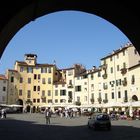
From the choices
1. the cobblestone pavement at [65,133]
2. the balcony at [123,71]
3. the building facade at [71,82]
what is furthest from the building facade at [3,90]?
the cobblestone pavement at [65,133]

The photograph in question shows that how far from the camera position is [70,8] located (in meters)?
7.00

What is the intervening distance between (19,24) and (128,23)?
85.5 inches

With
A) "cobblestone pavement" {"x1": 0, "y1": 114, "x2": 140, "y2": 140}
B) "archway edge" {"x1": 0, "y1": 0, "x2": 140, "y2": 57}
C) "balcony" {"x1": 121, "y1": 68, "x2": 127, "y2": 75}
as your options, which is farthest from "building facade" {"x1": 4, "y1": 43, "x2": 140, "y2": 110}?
"archway edge" {"x1": 0, "y1": 0, "x2": 140, "y2": 57}

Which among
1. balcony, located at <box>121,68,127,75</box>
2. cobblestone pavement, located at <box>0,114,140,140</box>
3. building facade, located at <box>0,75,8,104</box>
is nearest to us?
cobblestone pavement, located at <box>0,114,140,140</box>

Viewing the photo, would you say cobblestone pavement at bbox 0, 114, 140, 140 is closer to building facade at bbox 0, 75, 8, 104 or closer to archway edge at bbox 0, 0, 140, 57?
archway edge at bbox 0, 0, 140, 57

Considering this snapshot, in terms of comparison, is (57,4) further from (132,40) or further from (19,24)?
(132,40)

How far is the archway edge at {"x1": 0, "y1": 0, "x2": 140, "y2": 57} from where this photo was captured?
5.79 m

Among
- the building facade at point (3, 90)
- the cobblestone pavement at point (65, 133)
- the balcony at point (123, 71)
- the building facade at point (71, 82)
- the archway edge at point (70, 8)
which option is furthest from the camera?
the building facade at point (3, 90)

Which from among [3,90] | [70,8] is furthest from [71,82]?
[70,8]

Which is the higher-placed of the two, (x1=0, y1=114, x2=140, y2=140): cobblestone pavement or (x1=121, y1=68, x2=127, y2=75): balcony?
(x1=121, y1=68, x2=127, y2=75): balcony

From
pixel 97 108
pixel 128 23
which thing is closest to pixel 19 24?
pixel 128 23

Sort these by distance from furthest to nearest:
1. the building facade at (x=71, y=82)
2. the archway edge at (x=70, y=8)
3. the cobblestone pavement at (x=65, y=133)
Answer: the building facade at (x=71, y=82)
the cobblestone pavement at (x=65, y=133)
the archway edge at (x=70, y=8)

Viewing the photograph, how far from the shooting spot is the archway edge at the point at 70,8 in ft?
19.0

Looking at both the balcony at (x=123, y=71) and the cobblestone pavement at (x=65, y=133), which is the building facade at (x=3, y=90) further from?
the cobblestone pavement at (x=65, y=133)
